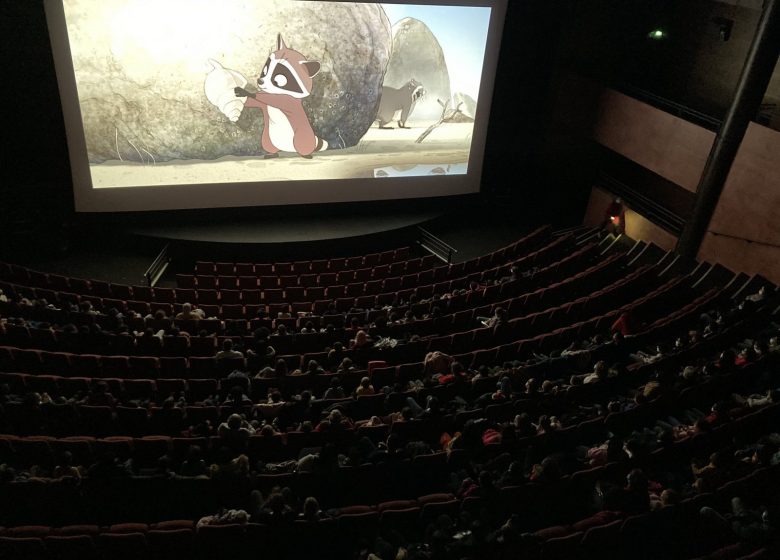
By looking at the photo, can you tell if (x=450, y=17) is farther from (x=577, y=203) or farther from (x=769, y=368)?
(x=769, y=368)

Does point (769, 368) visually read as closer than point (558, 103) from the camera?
Yes

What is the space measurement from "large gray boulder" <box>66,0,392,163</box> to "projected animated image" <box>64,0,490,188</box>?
2 centimetres

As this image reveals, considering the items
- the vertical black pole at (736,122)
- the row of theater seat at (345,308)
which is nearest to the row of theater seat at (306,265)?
the row of theater seat at (345,308)

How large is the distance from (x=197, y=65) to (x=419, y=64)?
12.6ft

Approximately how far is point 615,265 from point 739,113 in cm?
312

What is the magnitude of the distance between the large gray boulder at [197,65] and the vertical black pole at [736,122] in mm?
5789

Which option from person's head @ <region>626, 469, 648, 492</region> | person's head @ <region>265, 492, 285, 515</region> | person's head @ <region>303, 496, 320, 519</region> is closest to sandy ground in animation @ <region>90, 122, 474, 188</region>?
person's head @ <region>265, 492, 285, 515</region>

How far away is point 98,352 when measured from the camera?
689 cm

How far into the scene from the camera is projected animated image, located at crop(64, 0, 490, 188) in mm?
9125

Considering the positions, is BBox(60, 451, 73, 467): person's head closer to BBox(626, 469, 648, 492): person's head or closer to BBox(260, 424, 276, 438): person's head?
BBox(260, 424, 276, 438): person's head

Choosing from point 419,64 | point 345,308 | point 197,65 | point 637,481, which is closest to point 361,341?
point 345,308

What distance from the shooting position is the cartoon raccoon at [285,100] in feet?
32.2

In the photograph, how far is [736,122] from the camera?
963cm

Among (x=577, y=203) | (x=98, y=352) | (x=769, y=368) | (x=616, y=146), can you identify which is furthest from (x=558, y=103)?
(x=98, y=352)
